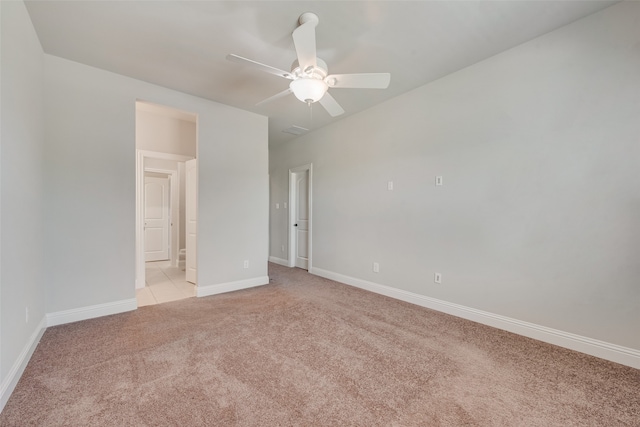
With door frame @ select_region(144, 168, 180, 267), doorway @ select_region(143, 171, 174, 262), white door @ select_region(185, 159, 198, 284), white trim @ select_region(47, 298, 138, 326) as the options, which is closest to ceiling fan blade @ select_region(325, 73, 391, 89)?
white door @ select_region(185, 159, 198, 284)

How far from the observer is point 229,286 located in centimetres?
389

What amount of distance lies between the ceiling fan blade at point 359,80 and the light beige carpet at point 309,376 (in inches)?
87.8

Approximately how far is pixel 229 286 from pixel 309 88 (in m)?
3.04

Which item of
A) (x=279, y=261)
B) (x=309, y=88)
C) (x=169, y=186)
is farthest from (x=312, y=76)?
(x=169, y=186)

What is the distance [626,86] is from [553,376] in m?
2.27

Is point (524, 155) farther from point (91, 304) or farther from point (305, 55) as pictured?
point (91, 304)

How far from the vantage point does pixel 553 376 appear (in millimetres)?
1889

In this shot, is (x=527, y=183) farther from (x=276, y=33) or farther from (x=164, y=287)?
(x=164, y=287)

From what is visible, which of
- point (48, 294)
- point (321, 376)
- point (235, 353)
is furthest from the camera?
point (48, 294)

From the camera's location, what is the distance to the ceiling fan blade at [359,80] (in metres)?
2.05

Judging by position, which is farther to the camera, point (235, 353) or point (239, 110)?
point (239, 110)

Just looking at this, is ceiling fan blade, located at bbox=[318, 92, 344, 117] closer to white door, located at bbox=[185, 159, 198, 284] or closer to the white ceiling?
the white ceiling

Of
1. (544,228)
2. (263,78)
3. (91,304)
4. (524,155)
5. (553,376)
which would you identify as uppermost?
(263,78)

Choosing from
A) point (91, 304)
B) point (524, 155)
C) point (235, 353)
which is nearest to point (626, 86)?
point (524, 155)
